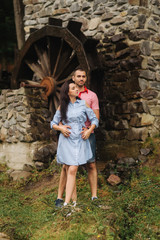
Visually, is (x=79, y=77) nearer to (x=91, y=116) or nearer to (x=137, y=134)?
(x=91, y=116)

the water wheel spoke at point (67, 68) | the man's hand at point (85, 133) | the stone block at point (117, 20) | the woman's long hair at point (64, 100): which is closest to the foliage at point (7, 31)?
the water wheel spoke at point (67, 68)

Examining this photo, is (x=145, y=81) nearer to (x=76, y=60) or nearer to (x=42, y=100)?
(x=76, y=60)

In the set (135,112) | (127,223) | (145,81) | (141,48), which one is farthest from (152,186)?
(141,48)

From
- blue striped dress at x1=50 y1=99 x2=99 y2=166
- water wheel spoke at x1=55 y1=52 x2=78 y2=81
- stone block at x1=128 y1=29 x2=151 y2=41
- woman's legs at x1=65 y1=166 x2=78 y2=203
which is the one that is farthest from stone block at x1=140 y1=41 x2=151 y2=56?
woman's legs at x1=65 y1=166 x2=78 y2=203

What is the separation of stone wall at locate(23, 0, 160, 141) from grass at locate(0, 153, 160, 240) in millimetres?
1400

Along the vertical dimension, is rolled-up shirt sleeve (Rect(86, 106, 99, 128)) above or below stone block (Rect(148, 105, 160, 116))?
above

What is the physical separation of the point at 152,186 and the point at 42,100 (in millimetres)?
2990

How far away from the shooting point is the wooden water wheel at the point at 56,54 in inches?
251

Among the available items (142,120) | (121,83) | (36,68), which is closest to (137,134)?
(142,120)

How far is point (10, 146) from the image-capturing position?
653 cm

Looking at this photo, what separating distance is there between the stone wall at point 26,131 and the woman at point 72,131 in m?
2.26

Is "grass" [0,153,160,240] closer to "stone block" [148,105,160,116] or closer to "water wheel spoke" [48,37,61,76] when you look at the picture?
"stone block" [148,105,160,116]

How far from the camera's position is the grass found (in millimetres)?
3258

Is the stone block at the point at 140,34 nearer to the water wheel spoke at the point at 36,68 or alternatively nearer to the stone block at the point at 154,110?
the stone block at the point at 154,110
